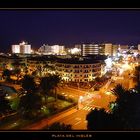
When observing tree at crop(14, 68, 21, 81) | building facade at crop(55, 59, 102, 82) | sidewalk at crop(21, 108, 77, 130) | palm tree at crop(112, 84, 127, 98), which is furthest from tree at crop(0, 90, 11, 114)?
palm tree at crop(112, 84, 127, 98)

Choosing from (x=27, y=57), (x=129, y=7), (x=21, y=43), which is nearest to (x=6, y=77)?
(x=27, y=57)

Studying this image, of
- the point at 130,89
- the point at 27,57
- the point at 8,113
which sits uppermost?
the point at 27,57

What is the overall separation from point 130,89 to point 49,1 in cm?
139

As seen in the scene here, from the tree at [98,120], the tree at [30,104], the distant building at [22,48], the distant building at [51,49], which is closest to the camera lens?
the tree at [98,120]

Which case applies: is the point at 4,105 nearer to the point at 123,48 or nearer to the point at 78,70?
the point at 78,70

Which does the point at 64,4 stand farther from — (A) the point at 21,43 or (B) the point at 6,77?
(B) the point at 6,77

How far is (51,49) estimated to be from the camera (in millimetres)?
2924

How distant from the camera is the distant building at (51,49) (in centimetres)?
286

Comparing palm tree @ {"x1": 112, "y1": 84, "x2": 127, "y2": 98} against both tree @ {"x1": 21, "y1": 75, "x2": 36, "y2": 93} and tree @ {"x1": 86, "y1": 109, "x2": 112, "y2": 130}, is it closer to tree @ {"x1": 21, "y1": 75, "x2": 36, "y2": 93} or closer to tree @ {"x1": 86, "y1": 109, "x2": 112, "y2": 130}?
tree @ {"x1": 86, "y1": 109, "x2": 112, "y2": 130}

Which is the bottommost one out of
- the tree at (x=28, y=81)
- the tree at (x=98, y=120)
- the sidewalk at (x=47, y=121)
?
the sidewalk at (x=47, y=121)

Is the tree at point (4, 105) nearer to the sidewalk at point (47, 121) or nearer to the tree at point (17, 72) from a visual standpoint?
the tree at point (17, 72)

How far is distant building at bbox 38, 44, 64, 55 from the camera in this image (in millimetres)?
2864

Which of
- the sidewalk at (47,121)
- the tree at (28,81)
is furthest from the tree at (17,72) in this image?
the sidewalk at (47,121)

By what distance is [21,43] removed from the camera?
2.69 meters
